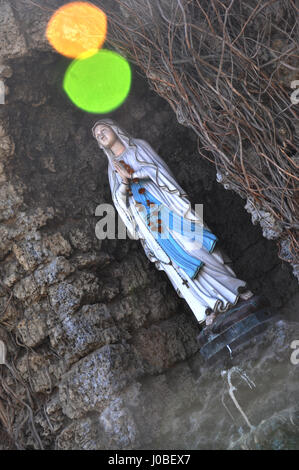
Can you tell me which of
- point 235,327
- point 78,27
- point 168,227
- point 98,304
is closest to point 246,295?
point 235,327

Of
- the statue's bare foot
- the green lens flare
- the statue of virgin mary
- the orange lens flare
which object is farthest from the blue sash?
the orange lens flare

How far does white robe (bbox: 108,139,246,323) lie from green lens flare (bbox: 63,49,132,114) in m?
0.56

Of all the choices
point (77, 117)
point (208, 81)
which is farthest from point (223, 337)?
point (77, 117)

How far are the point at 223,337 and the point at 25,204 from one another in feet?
5.32

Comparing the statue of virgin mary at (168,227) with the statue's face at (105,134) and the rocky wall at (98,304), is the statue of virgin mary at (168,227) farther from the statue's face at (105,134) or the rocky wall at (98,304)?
the rocky wall at (98,304)

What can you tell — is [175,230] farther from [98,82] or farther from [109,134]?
[98,82]

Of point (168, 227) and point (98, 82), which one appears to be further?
point (98, 82)

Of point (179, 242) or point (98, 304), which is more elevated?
point (179, 242)

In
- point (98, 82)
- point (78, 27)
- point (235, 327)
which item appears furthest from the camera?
point (98, 82)

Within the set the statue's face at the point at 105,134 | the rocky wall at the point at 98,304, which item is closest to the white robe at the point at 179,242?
the statue's face at the point at 105,134

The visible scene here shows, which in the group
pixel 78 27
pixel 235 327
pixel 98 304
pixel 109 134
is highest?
pixel 78 27

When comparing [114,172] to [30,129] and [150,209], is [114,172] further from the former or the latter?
[30,129]

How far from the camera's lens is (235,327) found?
2.89m

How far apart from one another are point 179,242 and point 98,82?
4.60ft
